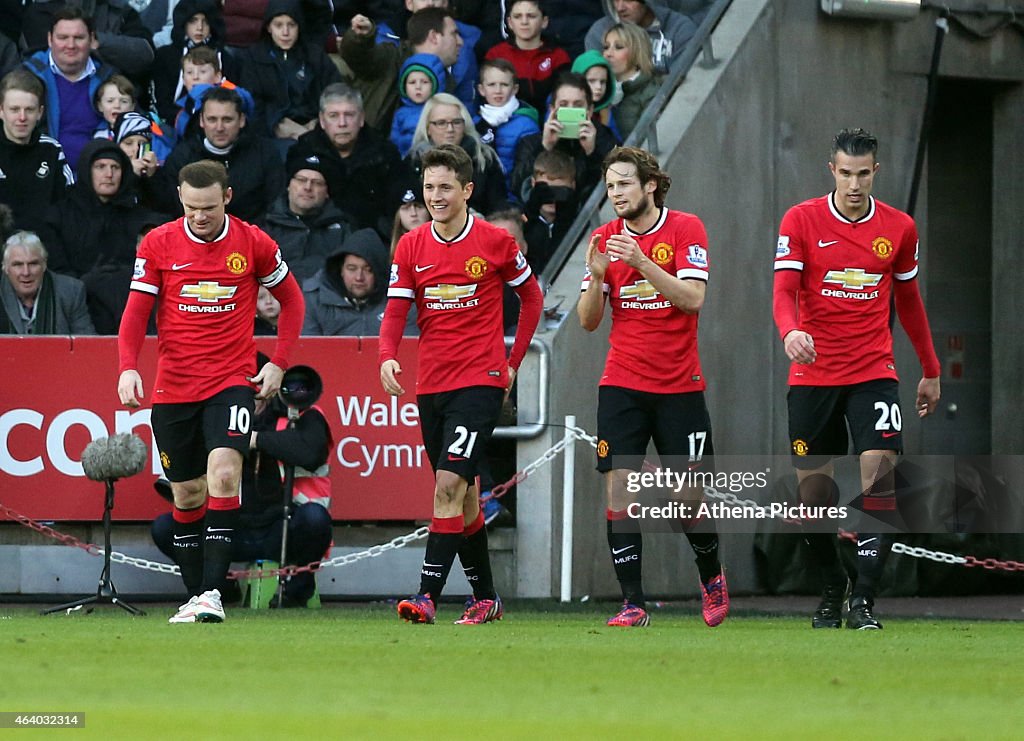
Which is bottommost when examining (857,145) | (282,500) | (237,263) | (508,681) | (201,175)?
(508,681)

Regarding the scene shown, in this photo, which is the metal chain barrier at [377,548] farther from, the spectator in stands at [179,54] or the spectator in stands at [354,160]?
the spectator in stands at [179,54]

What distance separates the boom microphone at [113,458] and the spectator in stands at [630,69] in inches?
214

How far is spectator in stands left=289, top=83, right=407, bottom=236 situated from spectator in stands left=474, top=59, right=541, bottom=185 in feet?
2.98

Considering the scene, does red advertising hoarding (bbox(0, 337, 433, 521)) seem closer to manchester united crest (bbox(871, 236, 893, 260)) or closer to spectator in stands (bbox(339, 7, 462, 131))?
spectator in stands (bbox(339, 7, 462, 131))

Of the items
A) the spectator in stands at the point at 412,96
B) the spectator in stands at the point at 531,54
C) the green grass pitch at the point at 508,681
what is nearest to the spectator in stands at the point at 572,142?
the spectator in stands at the point at 531,54

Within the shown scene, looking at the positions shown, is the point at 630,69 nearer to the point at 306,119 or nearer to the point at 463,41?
the point at 463,41

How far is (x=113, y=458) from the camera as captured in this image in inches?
459

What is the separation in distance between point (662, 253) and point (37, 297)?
5.53 metres

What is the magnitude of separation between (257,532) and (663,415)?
142 inches

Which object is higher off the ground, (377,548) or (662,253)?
(662,253)

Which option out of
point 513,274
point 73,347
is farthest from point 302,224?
point 513,274

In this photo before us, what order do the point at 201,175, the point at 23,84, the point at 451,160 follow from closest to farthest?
the point at 451,160, the point at 201,175, the point at 23,84

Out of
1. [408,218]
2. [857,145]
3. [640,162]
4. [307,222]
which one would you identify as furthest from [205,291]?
[307,222]

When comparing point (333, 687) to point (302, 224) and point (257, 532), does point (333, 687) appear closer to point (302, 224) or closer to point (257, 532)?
point (257, 532)
